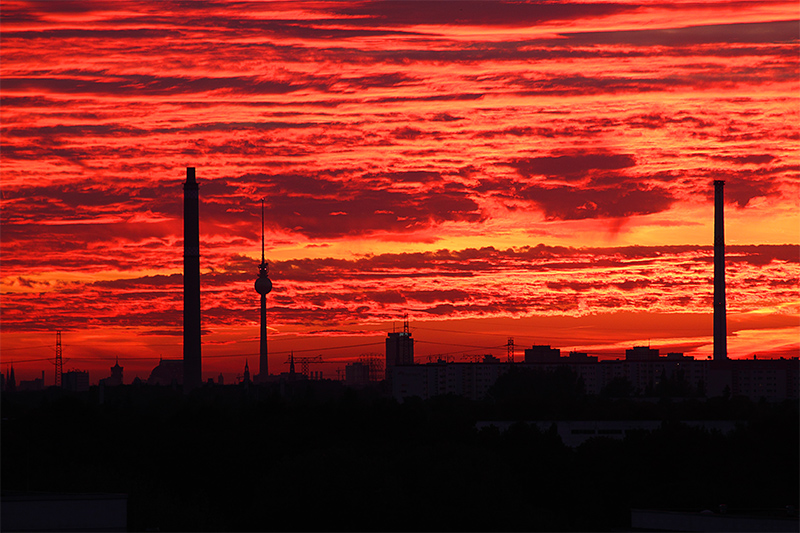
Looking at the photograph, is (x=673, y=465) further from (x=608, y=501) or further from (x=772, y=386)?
(x=772, y=386)

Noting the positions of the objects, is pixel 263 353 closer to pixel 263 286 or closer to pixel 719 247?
pixel 263 286

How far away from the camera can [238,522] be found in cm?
4528

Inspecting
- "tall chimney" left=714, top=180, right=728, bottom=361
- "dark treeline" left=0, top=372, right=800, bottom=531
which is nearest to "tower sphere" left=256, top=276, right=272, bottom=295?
"tall chimney" left=714, top=180, right=728, bottom=361

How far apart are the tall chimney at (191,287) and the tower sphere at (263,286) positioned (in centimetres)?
4753

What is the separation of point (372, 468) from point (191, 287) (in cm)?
7791

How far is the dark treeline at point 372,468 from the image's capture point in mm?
41375

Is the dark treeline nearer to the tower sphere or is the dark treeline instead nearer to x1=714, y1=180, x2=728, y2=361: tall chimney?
x1=714, y1=180, x2=728, y2=361: tall chimney

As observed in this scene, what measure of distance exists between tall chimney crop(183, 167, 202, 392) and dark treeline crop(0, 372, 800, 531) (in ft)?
104

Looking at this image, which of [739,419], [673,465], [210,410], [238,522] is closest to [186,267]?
[210,410]

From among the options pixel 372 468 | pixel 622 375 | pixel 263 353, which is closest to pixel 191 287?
pixel 263 353

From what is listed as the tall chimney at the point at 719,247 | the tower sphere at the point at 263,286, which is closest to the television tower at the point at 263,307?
the tower sphere at the point at 263,286

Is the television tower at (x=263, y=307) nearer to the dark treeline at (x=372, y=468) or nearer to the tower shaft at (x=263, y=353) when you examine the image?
the tower shaft at (x=263, y=353)

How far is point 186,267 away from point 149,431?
48212 millimetres

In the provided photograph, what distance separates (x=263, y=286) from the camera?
170 metres
